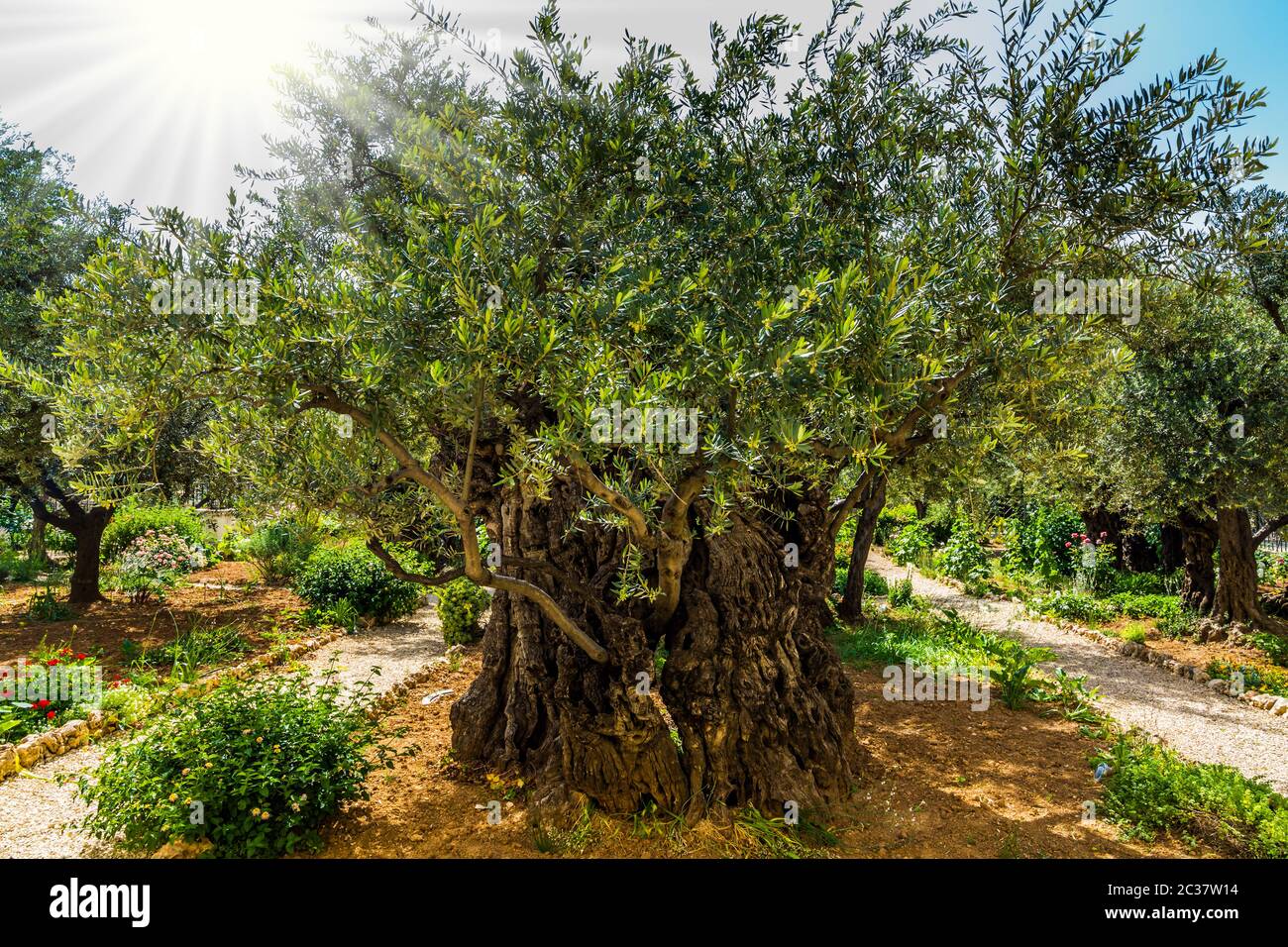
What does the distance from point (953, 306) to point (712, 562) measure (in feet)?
8.31

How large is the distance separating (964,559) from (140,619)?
17.5 metres

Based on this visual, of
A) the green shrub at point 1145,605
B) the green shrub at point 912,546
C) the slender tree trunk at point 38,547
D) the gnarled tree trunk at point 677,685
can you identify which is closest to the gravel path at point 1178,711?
the green shrub at point 1145,605

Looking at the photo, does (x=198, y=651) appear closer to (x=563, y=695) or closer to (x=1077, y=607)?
(x=563, y=695)

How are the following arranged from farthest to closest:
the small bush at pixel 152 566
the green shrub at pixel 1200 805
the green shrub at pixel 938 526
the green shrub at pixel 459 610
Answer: the green shrub at pixel 938 526 → the small bush at pixel 152 566 → the green shrub at pixel 459 610 → the green shrub at pixel 1200 805

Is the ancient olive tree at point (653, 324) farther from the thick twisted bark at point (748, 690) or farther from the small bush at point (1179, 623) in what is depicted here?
the small bush at point (1179, 623)

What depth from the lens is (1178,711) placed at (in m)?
9.29

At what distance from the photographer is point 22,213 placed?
10977 mm

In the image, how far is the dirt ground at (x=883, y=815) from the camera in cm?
512

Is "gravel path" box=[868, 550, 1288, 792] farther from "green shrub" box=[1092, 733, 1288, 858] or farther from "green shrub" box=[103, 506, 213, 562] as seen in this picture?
"green shrub" box=[103, 506, 213, 562]

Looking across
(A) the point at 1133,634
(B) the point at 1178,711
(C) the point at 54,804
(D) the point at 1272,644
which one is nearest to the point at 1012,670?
(B) the point at 1178,711

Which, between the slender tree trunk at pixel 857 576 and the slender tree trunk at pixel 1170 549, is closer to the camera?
the slender tree trunk at pixel 857 576

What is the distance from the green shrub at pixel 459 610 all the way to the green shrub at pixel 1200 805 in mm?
8266

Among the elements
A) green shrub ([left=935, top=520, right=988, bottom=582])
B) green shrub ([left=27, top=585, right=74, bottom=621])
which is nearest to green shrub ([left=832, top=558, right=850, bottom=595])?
green shrub ([left=935, top=520, right=988, bottom=582])
